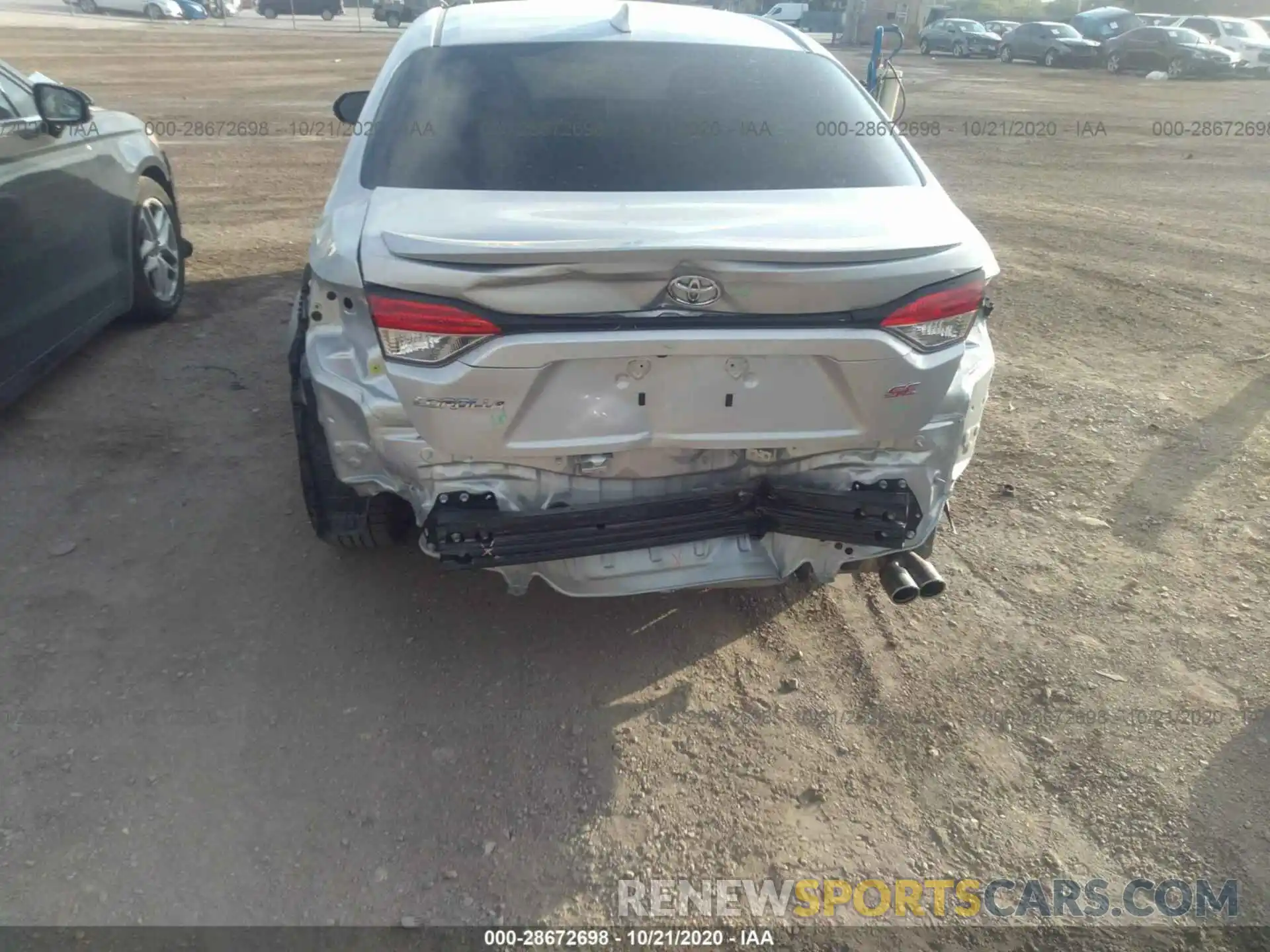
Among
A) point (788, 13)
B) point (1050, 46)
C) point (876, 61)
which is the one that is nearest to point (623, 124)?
point (876, 61)

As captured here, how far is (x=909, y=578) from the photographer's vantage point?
2756 mm

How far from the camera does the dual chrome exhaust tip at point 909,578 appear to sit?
273cm

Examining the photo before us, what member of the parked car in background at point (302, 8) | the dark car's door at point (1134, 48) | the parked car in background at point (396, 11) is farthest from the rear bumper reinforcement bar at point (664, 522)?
the parked car in background at point (302, 8)

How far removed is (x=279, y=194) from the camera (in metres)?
8.62

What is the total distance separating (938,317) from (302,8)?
4469 centimetres

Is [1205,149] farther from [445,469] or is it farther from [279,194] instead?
[445,469]

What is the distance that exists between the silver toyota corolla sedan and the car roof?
0.52 metres

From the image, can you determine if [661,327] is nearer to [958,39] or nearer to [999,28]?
[958,39]

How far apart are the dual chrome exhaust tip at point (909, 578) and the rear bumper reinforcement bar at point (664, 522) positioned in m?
0.17

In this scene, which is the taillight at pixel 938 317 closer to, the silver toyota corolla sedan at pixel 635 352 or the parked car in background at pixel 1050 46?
the silver toyota corolla sedan at pixel 635 352

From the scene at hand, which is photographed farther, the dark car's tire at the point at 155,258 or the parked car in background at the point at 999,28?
the parked car in background at the point at 999,28

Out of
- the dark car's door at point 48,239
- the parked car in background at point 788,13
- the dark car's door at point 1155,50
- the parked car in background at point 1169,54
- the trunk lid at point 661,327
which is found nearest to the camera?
the trunk lid at point 661,327

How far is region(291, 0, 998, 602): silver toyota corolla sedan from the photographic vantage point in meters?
2.34

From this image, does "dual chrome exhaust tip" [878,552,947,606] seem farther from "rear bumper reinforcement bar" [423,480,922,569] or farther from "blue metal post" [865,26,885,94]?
"blue metal post" [865,26,885,94]
